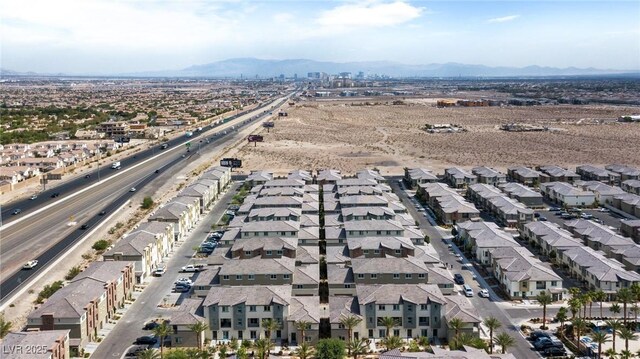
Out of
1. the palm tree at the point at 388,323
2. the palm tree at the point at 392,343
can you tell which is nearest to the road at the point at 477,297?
the palm tree at the point at 392,343

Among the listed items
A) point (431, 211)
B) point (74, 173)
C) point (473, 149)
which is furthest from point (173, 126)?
point (431, 211)

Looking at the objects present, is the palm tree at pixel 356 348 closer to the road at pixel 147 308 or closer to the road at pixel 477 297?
the road at pixel 477 297

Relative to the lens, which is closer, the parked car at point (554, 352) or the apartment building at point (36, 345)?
the apartment building at point (36, 345)

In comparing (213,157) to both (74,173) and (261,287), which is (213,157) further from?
(261,287)

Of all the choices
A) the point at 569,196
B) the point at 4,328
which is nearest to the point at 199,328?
the point at 4,328

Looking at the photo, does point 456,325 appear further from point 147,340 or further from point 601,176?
point 601,176
